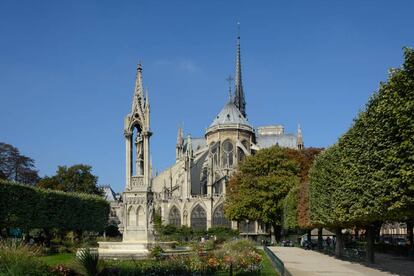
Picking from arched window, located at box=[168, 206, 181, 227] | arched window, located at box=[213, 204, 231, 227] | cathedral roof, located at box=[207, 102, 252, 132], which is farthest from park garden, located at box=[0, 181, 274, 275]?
cathedral roof, located at box=[207, 102, 252, 132]

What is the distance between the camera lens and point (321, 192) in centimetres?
3431

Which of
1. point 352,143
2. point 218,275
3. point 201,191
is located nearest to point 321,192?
point 352,143

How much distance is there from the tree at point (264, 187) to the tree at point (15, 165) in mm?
26304

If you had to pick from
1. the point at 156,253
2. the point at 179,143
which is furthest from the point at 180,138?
the point at 156,253

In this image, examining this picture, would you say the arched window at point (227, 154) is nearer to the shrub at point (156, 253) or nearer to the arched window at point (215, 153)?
the arched window at point (215, 153)

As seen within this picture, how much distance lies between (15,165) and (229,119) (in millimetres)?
42659

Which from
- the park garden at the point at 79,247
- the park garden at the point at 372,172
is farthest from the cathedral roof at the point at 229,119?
the park garden at the point at 372,172

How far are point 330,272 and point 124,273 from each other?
11385 mm

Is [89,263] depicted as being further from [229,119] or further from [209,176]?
[229,119]

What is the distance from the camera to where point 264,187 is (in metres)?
60.6

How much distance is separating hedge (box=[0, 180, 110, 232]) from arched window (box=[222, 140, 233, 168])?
4302 centimetres

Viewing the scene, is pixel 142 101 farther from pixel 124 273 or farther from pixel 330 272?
pixel 124 273

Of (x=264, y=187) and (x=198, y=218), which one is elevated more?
(x=264, y=187)

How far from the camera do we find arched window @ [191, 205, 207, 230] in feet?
286
